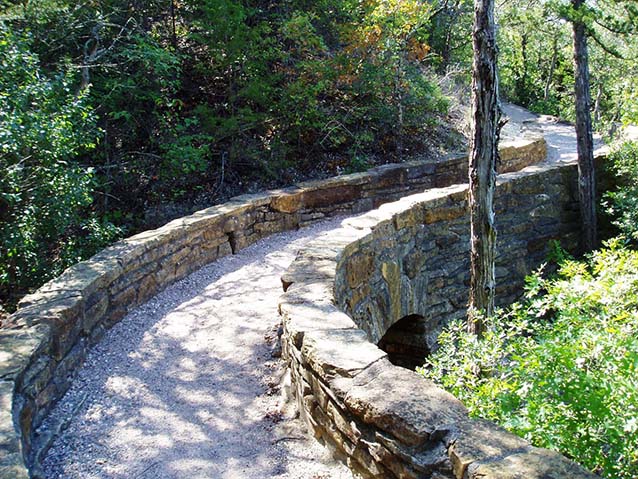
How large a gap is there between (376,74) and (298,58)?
1385mm

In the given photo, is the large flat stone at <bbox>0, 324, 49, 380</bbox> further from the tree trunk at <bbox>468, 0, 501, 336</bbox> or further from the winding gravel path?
the tree trunk at <bbox>468, 0, 501, 336</bbox>

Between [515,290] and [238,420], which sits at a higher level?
[238,420]

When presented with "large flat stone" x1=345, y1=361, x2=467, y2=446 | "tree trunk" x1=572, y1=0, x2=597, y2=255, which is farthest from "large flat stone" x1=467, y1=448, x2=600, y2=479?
"tree trunk" x1=572, y1=0, x2=597, y2=255

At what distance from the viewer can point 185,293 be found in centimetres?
577

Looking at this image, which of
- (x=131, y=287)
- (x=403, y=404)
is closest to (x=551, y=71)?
(x=131, y=287)

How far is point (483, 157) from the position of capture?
5.13 m

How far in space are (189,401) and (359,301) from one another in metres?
2.01

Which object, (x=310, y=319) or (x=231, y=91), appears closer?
(x=310, y=319)

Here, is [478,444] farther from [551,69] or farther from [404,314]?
[551,69]

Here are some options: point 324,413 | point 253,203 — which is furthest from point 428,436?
point 253,203

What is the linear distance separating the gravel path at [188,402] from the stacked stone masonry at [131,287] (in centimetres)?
17

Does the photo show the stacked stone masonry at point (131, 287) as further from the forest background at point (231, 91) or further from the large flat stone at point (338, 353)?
the forest background at point (231, 91)

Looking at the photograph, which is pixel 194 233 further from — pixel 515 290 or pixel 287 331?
pixel 515 290

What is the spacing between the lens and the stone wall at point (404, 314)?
249 cm
